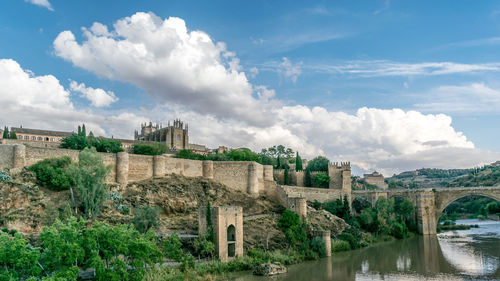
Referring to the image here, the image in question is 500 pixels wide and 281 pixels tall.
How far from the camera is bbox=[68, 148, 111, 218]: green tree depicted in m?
30.1

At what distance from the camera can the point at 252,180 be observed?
42906mm

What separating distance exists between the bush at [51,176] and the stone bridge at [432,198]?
1366 inches

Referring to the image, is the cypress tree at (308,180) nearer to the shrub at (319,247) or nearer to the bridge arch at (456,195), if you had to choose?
the bridge arch at (456,195)

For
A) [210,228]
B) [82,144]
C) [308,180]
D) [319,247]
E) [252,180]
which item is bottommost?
[319,247]

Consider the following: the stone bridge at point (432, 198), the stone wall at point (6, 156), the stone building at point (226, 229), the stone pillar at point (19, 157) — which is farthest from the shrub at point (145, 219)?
the stone bridge at point (432, 198)

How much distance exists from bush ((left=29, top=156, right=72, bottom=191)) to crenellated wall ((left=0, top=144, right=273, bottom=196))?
1.38m

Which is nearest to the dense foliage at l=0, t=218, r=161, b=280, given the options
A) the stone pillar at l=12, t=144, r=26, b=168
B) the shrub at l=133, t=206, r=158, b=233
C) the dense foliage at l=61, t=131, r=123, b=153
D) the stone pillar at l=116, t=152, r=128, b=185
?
the shrub at l=133, t=206, r=158, b=233

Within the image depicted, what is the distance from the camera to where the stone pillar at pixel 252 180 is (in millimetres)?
42688

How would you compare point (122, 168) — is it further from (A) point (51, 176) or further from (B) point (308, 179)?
(B) point (308, 179)

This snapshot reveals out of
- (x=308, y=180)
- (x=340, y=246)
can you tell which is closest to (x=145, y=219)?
(x=340, y=246)

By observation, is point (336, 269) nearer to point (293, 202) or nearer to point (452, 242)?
point (293, 202)

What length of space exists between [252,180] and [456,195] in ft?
89.4

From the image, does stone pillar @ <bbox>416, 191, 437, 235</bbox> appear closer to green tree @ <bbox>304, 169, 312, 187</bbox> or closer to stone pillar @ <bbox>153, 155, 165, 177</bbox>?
green tree @ <bbox>304, 169, 312, 187</bbox>

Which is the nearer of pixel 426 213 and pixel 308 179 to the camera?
pixel 426 213
